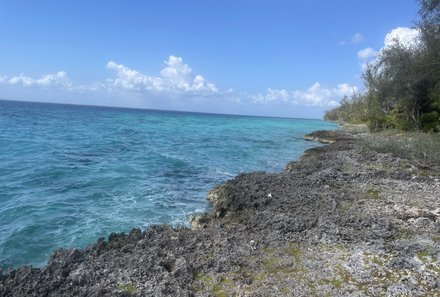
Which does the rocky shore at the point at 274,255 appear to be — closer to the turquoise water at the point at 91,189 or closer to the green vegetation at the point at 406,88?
the turquoise water at the point at 91,189

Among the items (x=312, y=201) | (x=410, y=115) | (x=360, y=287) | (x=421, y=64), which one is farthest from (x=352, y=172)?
(x=410, y=115)

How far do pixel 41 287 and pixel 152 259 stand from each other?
7.03ft

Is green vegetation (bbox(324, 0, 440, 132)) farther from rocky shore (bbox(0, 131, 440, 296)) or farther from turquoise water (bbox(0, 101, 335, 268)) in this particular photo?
rocky shore (bbox(0, 131, 440, 296))

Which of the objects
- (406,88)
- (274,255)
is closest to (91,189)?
(274,255)

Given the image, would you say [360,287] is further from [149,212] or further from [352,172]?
[352,172]

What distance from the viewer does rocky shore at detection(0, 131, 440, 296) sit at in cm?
655

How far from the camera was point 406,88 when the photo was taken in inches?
1410

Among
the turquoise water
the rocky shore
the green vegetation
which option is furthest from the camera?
the green vegetation

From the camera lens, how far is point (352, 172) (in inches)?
641

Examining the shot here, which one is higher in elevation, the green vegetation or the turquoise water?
the green vegetation

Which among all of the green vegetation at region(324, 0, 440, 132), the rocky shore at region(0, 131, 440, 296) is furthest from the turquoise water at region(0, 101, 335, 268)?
the green vegetation at region(324, 0, 440, 132)

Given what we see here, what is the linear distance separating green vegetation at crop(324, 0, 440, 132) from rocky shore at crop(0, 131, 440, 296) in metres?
16.0

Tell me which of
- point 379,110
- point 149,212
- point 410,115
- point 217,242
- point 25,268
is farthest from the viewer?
point 379,110

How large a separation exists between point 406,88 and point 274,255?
1341 inches
